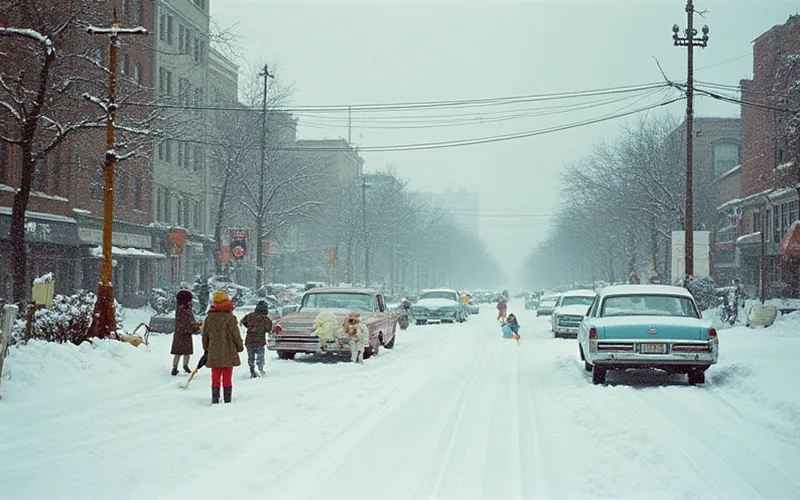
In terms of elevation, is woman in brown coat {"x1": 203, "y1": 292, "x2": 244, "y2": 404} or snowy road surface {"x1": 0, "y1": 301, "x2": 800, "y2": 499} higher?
woman in brown coat {"x1": 203, "y1": 292, "x2": 244, "y2": 404}

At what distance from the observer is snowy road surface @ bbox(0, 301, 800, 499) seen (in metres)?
7.19

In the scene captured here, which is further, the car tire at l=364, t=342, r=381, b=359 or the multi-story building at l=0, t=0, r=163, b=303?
the multi-story building at l=0, t=0, r=163, b=303

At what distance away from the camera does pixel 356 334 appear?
59.2 ft

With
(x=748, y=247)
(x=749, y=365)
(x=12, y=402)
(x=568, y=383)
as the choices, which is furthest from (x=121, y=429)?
(x=748, y=247)

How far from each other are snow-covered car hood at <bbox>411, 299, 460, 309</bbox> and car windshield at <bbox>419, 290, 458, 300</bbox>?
74cm

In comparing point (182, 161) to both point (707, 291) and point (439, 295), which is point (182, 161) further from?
point (707, 291)

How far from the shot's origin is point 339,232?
234ft

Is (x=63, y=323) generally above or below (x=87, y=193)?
below

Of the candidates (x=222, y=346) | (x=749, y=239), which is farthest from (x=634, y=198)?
(x=222, y=346)

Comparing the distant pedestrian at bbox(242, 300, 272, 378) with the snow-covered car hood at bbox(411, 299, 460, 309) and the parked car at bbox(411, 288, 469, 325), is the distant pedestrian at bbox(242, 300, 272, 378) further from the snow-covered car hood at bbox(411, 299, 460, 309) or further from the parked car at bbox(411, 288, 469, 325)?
the snow-covered car hood at bbox(411, 299, 460, 309)

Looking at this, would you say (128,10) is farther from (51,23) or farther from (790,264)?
(790,264)

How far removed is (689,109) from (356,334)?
54.0ft

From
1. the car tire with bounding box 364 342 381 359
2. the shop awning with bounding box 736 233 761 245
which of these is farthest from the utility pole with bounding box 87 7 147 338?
the shop awning with bounding box 736 233 761 245

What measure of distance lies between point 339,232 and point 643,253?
24.5 meters
